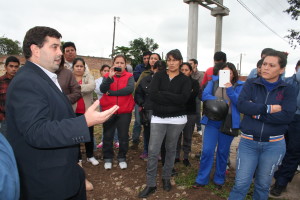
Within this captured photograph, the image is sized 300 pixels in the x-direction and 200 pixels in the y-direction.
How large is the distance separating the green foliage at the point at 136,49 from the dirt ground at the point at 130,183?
2116 centimetres

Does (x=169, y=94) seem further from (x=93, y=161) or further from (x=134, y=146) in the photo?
(x=134, y=146)

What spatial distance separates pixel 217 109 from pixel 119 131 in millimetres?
1974

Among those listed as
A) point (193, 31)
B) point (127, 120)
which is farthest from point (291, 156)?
point (193, 31)

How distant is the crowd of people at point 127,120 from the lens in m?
1.51

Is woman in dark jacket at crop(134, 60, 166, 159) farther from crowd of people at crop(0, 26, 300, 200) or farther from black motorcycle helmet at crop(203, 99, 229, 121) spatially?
black motorcycle helmet at crop(203, 99, 229, 121)

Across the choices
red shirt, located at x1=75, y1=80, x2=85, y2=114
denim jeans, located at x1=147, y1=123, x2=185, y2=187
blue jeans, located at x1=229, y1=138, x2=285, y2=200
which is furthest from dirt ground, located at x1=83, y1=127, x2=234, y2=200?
red shirt, located at x1=75, y1=80, x2=85, y2=114

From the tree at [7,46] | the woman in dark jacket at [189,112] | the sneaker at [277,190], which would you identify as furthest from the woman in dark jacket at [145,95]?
the tree at [7,46]

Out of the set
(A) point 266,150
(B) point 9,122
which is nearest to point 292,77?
(A) point 266,150

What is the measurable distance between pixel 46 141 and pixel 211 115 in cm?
255

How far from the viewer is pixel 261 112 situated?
102 inches

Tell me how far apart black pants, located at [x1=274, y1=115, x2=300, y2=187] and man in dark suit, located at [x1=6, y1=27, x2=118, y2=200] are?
3231 millimetres

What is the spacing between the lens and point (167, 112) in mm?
3330

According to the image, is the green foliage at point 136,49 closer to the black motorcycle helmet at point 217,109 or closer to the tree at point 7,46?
the black motorcycle helmet at point 217,109

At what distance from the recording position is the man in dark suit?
1469mm
